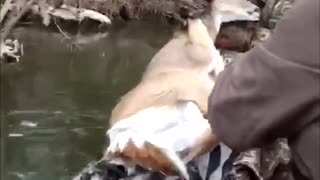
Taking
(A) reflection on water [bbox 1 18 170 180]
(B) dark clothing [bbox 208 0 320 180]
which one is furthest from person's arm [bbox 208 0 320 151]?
(A) reflection on water [bbox 1 18 170 180]

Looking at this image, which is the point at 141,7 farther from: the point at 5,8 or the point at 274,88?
the point at 274,88

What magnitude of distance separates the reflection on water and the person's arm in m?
0.21

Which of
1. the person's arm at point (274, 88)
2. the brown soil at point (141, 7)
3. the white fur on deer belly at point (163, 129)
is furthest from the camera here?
the brown soil at point (141, 7)

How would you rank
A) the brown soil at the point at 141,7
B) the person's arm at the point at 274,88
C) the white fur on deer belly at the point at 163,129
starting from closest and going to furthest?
the person's arm at the point at 274,88 < the white fur on deer belly at the point at 163,129 < the brown soil at the point at 141,7

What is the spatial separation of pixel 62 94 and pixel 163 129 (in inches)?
5.2

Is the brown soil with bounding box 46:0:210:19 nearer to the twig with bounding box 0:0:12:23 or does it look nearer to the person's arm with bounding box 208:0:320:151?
the twig with bounding box 0:0:12:23

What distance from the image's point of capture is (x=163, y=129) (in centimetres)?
90

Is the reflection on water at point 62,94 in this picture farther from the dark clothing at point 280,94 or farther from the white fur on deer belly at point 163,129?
the dark clothing at point 280,94

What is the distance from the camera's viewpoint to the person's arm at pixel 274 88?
72cm

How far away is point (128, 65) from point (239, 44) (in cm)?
17

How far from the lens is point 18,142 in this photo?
0.89 metres

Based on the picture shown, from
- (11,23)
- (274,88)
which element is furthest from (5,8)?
(274,88)

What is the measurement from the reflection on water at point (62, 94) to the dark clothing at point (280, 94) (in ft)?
0.69

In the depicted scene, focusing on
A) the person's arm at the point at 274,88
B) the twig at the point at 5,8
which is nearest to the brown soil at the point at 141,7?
the twig at the point at 5,8
